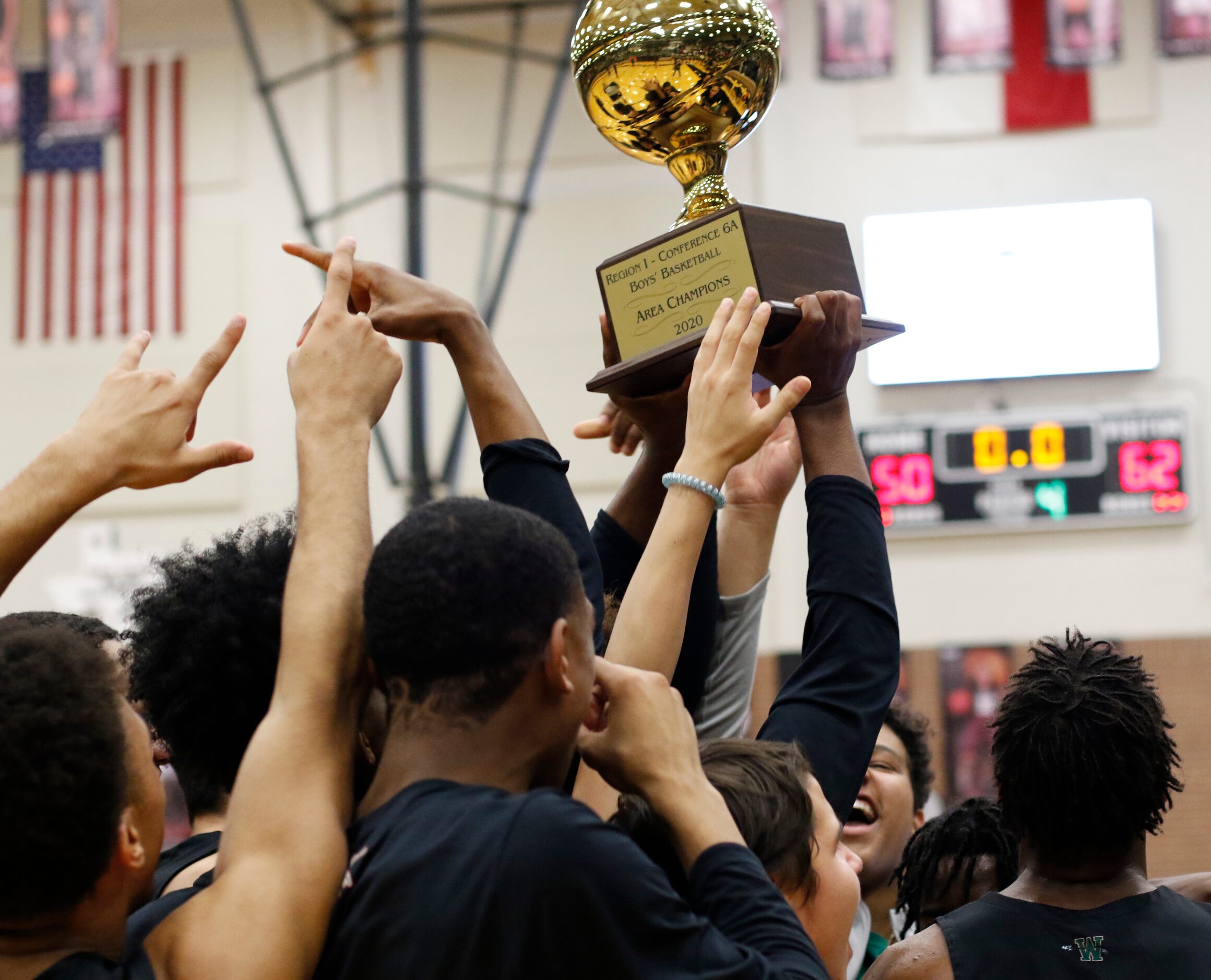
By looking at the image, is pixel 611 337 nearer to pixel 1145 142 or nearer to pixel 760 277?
pixel 760 277

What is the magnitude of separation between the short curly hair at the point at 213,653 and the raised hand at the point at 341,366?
0.19 m

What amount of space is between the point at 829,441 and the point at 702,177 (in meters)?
0.55

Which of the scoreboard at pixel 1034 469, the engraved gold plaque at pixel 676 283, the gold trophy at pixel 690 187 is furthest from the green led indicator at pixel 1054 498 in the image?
the engraved gold plaque at pixel 676 283

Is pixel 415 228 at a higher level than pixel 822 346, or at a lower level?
higher

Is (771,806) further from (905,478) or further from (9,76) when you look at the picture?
(9,76)

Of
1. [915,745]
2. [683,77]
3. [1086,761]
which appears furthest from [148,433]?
[915,745]

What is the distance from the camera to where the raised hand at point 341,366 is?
54.7 inches

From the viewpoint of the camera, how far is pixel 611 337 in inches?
73.6

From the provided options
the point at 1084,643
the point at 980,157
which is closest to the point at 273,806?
the point at 1084,643

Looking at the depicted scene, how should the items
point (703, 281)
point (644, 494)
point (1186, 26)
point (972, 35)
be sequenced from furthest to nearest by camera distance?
point (972, 35) → point (1186, 26) → point (644, 494) → point (703, 281)

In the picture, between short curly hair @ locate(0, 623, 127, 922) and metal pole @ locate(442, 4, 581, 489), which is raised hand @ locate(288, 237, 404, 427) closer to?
short curly hair @ locate(0, 623, 127, 922)

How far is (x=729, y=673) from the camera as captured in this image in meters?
1.99

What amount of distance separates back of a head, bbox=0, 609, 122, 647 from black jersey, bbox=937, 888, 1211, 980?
109cm

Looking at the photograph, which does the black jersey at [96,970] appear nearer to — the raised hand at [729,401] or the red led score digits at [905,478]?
the raised hand at [729,401]
